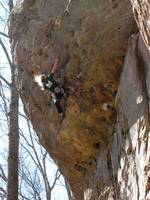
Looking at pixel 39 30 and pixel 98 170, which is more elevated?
pixel 39 30

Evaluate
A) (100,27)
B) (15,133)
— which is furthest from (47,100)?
(15,133)

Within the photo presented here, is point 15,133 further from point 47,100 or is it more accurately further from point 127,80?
point 127,80

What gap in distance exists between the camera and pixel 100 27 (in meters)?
5.14

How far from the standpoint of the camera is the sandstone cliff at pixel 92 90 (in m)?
4.32

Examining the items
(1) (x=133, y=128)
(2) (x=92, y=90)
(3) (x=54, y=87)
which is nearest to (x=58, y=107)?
(3) (x=54, y=87)

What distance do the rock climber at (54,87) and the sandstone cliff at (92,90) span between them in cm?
9

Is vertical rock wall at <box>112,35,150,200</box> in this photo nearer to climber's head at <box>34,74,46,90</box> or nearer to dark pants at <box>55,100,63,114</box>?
dark pants at <box>55,100,63,114</box>

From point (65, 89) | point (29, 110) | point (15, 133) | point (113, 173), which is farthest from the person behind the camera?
point (15, 133)

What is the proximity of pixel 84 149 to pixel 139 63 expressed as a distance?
65.3 inches

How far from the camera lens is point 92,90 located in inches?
204

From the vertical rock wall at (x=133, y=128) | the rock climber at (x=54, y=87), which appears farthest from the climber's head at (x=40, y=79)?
the vertical rock wall at (x=133, y=128)

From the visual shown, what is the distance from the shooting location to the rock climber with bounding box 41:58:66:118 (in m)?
5.47

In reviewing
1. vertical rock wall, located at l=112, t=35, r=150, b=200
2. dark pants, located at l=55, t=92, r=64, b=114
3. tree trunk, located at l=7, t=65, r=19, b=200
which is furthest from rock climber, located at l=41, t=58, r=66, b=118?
tree trunk, located at l=7, t=65, r=19, b=200

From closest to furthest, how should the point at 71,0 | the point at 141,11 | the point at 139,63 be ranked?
the point at 141,11 → the point at 139,63 → the point at 71,0
